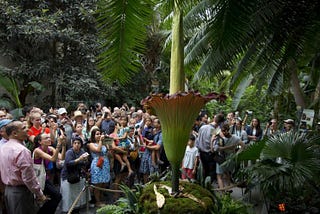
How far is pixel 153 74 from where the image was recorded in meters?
16.2

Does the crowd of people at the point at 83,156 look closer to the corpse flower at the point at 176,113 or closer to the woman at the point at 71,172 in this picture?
the woman at the point at 71,172

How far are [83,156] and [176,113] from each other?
8.95 feet

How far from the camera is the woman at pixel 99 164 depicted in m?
5.57

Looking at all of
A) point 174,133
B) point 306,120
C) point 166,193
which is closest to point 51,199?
point 166,193

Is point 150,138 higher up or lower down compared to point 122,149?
higher up

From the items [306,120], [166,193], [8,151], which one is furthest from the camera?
[306,120]

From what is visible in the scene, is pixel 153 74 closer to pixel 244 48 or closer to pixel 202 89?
pixel 202 89

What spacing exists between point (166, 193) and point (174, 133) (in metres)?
0.63

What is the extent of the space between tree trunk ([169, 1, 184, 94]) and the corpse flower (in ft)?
0.29

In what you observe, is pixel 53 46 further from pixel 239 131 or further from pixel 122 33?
pixel 122 33

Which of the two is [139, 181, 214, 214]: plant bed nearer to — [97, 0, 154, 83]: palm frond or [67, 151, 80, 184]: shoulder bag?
[97, 0, 154, 83]: palm frond

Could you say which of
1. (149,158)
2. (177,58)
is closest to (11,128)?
(177,58)

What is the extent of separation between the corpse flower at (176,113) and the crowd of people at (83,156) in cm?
166

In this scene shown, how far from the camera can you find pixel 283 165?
3889mm
